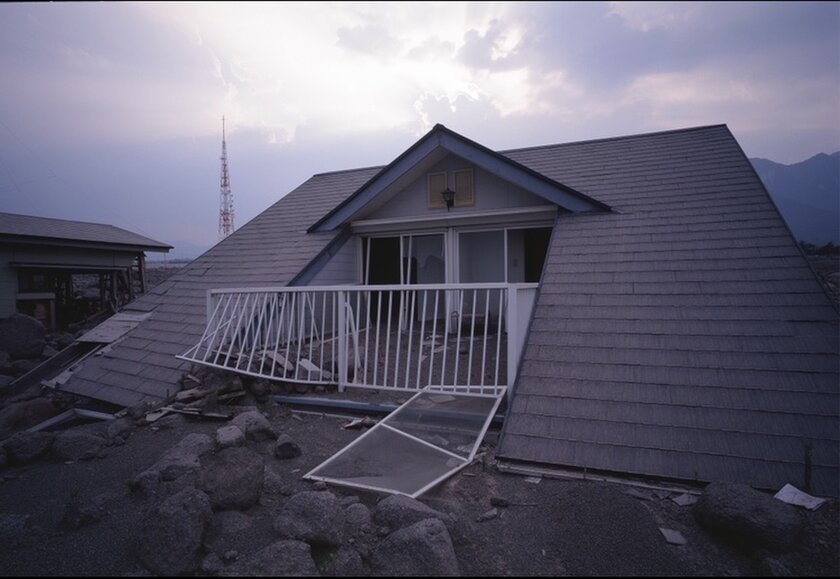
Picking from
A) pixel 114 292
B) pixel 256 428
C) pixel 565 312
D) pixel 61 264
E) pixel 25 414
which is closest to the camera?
pixel 256 428

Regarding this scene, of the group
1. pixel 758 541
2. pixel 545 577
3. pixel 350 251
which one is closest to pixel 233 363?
pixel 350 251

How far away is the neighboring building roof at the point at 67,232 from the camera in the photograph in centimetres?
1241

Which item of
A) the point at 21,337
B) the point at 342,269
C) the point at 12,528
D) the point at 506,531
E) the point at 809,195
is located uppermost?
the point at 809,195

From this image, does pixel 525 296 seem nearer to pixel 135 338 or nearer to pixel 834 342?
pixel 834 342

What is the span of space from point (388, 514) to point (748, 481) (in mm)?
2631

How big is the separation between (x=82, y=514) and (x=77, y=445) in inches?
75.4

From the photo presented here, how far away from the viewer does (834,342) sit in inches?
148

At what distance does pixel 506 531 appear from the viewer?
8.56 ft

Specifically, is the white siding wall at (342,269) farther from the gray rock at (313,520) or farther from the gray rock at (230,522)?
the gray rock at (313,520)

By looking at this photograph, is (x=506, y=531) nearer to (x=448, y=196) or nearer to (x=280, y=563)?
(x=280, y=563)

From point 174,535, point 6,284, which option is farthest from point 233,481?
point 6,284

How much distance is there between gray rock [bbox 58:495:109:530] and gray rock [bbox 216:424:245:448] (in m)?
0.94

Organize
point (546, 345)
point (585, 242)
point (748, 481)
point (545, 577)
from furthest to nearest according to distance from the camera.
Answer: point (585, 242) < point (546, 345) < point (748, 481) < point (545, 577)

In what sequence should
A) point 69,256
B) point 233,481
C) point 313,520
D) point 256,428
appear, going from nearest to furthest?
point 313,520
point 233,481
point 256,428
point 69,256
